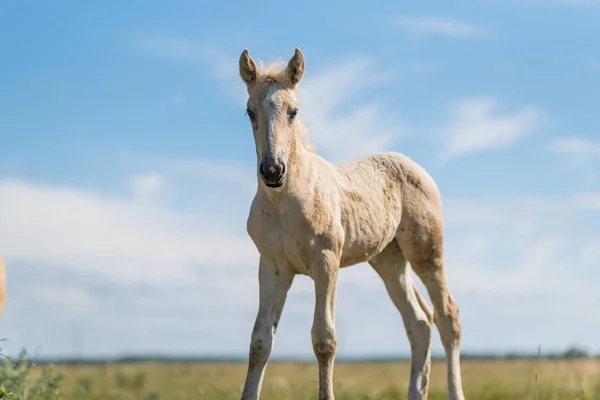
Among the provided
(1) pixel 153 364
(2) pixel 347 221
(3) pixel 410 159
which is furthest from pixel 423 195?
(1) pixel 153 364

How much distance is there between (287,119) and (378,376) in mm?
13248

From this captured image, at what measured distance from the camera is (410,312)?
970 cm

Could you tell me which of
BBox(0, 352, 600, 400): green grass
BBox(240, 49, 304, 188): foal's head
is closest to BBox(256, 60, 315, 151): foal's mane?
BBox(240, 49, 304, 188): foal's head

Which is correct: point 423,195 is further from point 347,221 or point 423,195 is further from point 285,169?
point 285,169

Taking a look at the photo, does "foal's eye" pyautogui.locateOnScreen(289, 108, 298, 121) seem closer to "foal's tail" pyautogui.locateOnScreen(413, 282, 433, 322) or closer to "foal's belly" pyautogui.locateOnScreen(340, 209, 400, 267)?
"foal's belly" pyautogui.locateOnScreen(340, 209, 400, 267)

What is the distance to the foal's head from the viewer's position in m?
7.07

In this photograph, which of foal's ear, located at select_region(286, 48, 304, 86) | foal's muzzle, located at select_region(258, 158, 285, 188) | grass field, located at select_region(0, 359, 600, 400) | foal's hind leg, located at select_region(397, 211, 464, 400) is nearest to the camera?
foal's muzzle, located at select_region(258, 158, 285, 188)

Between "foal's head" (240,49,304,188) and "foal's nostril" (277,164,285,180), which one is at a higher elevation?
"foal's head" (240,49,304,188)

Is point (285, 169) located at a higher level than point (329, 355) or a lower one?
higher

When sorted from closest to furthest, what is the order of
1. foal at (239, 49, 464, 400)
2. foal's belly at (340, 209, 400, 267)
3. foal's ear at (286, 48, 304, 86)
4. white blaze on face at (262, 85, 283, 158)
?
white blaze on face at (262, 85, 283, 158) → foal at (239, 49, 464, 400) → foal's ear at (286, 48, 304, 86) → foal's belly at (340, 209, 400, 267)

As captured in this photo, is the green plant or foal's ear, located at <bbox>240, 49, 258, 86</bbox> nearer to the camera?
foal's ear, located at <bbox>240, 49, 258, 86</bbox>

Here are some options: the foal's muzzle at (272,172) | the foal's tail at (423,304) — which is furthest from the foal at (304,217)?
the foal's tail at (423,304)

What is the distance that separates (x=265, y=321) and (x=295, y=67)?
104 inches

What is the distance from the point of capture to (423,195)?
972cm
